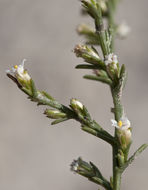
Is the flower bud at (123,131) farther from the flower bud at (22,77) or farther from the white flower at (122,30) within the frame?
the white flower at (122,30)

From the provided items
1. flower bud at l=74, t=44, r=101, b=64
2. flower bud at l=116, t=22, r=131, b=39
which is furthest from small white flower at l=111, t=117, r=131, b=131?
flower bud at l=116, t=22, r=131, b=39

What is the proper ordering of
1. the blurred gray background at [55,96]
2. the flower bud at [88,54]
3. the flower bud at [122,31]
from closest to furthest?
the flower bud at [88,54] < the flower bud at [122,31] < the blurred gray background at [55,96]

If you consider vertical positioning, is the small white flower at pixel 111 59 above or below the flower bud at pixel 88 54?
below

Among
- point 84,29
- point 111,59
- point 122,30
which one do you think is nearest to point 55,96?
point 122,30

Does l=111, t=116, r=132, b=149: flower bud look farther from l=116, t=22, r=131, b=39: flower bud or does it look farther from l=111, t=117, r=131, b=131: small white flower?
l=116, t=22, r=131, b=39: flower bud

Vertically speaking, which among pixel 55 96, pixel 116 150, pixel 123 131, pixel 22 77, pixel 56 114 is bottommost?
pixel 116 150

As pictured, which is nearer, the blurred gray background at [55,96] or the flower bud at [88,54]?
the flower bud at [88,54]

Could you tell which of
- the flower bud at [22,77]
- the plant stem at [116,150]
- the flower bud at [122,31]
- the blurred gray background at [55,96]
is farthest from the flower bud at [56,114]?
the blurred gray background at [55,96]

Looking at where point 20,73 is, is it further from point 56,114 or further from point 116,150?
point 116,150
